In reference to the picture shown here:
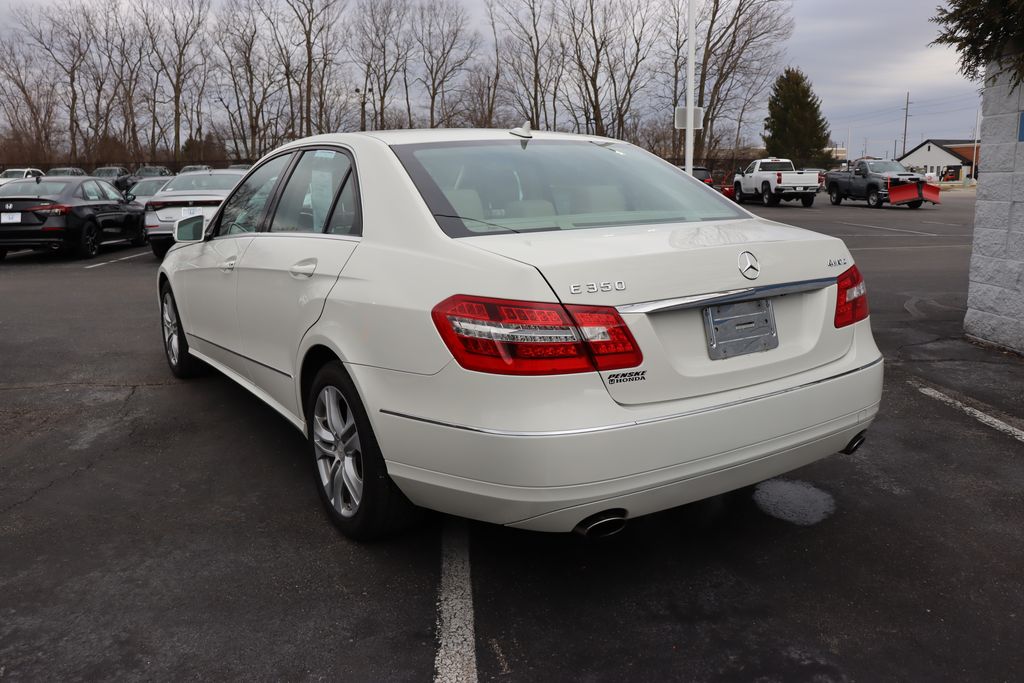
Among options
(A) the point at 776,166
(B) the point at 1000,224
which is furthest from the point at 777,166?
(B) the point at 1000,224

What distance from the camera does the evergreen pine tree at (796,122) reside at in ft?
233

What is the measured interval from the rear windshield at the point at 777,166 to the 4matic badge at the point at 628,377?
111 feet

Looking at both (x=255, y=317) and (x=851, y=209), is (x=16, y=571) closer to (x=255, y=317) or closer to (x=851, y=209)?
(x=255, y=317)

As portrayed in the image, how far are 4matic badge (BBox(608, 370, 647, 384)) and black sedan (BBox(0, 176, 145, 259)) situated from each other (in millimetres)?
14709

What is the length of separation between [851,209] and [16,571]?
32.6 meters

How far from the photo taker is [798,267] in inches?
117

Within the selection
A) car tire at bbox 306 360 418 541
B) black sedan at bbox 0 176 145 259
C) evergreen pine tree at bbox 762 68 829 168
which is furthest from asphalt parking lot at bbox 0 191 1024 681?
evergreen pine tree at bbox 762 68 829 168

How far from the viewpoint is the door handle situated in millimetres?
3467

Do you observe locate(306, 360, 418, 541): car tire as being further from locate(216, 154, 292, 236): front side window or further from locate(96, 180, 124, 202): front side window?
locate(96, 180, 124, 202): front side window

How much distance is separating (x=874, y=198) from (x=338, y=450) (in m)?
33.1

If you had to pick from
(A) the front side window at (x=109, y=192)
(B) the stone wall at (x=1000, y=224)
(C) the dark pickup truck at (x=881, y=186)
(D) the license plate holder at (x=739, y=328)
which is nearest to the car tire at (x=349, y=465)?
(D) the license plate holder at (x=739, y=328)

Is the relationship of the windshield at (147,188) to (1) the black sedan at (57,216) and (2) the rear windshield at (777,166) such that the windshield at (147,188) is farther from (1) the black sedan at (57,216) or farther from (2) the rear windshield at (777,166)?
(2) the rear windshield at (777,166)

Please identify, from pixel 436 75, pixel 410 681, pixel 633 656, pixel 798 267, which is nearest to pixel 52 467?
pixel 410 681

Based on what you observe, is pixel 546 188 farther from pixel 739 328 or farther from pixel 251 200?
pixel 251 200
